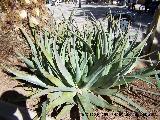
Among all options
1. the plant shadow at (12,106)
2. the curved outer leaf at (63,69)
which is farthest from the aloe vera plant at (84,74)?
the plant shadow at (12,106)

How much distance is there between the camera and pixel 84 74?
4.86m

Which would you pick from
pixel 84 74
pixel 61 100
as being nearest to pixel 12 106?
pixel 61 100

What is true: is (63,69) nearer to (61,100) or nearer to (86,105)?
(61,100)

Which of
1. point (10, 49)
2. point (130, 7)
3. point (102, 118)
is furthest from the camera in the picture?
point (130, 7)

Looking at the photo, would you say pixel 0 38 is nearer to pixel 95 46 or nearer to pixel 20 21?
pixel 20 21

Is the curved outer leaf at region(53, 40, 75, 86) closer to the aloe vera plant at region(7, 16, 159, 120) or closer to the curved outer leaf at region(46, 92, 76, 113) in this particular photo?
the aloe vera plant at region(7, 16, 159, 120)

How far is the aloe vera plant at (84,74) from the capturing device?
179 inches

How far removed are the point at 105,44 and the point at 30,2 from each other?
3.04m

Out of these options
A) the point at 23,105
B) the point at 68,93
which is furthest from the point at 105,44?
the point at 23,105

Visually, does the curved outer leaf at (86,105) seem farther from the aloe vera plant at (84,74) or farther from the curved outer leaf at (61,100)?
the curved outer leaf at (61,100)

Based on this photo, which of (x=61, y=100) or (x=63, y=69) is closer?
(x=61, y=100)

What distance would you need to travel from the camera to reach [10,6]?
7242 millimetres

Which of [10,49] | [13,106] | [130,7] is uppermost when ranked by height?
[10,49]

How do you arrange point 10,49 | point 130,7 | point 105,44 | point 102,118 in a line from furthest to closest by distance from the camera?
point 130,7 < point 10,49 < point 105,44 < point 102,118
